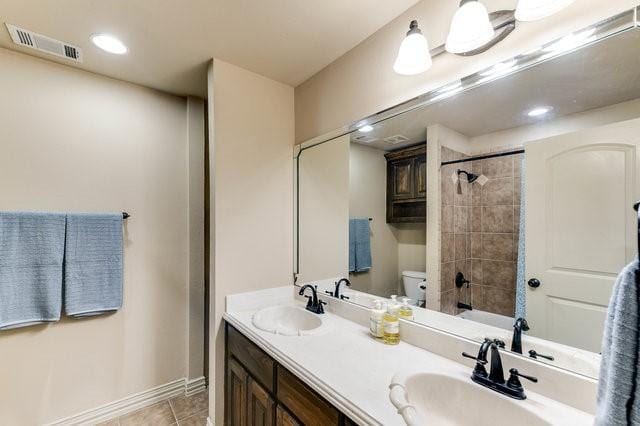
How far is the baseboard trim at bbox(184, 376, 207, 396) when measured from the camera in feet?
7.42

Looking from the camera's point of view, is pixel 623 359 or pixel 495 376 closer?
pixel 623 359

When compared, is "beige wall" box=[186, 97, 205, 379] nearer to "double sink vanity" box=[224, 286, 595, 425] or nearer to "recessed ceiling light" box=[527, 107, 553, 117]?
"double sink vanity" box=[224, 286, 595, 425]

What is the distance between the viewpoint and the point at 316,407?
3.42 feet

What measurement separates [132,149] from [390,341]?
6.96ft

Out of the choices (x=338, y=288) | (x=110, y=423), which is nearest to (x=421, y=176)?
(x=338, y=288)

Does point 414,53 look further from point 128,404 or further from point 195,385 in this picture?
point 128,404

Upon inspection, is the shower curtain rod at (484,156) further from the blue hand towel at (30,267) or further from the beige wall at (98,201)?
the blue hand towel at (30,267)

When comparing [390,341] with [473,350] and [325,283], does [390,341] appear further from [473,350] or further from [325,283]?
[325,283]

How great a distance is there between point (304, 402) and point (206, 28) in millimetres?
1811

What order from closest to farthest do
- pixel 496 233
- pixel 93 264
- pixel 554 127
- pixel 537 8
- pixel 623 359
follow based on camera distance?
pixel 623 359 → pixel 537 8 → pixel 554 127 → pixel 496 233 → pixel 93 264

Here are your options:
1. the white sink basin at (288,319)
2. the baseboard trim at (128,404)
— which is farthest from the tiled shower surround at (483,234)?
the baseboard trim at (128,404)

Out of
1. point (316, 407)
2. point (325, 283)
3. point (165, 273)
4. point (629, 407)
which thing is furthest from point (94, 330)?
point (629, 407)

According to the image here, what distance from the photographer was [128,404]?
6.72ft

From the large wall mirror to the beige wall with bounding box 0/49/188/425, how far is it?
153 cm
